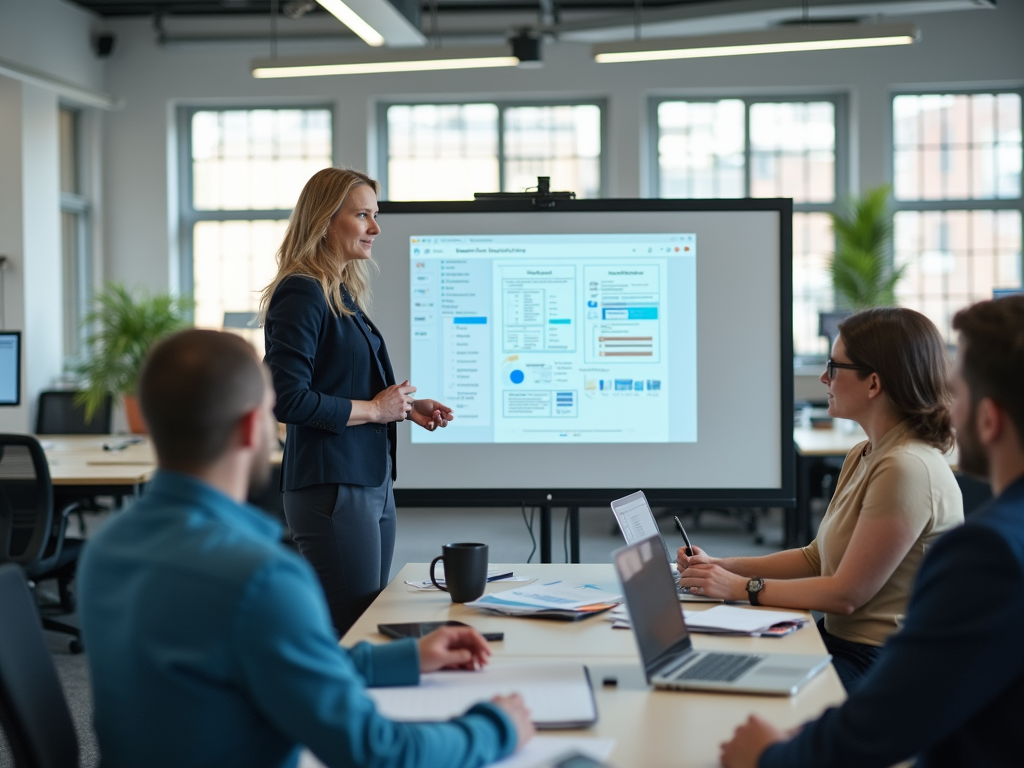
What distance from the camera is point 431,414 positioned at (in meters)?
2.55

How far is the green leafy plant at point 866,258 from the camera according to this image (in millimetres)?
7160

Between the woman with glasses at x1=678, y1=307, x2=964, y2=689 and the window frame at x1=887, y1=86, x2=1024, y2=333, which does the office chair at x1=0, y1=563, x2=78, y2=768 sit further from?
the window frame at x1=887, y1=86, x2=1024, y2=333

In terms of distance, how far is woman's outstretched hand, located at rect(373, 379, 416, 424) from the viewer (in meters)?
2.34

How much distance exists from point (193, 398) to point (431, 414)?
151cm

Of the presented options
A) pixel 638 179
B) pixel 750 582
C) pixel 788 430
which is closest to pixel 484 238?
pixel 788 430

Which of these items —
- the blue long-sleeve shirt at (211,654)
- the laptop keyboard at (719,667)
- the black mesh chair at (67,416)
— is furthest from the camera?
the black mesh chair at (67,416)

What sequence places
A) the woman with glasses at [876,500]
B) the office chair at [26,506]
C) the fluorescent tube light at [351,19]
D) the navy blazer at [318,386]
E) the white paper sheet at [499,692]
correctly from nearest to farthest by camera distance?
1. the white paper sheet at [499,692]
2. the woman with glasses at [876,500]
3. the navy blazer at [318,386]
4. the office chair at [26,506]
5. the fluorescent tube light at [351,19]

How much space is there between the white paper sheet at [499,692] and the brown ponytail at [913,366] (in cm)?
88

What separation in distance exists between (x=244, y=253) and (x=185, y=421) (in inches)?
296

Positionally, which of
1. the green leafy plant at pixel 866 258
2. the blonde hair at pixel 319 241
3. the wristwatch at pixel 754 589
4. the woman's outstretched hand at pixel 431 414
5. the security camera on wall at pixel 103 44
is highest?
the security camera on wall at pixel 103 44

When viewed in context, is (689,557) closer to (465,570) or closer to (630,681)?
Answer: (465,570)

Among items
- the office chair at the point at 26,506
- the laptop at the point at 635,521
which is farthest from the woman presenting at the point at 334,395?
the office chair at the point at 26,506

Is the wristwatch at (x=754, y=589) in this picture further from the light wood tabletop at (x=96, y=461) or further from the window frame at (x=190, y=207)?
the window frame at (x=190, y=207)

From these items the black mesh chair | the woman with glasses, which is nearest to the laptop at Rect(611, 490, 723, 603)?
the woman with glasses
